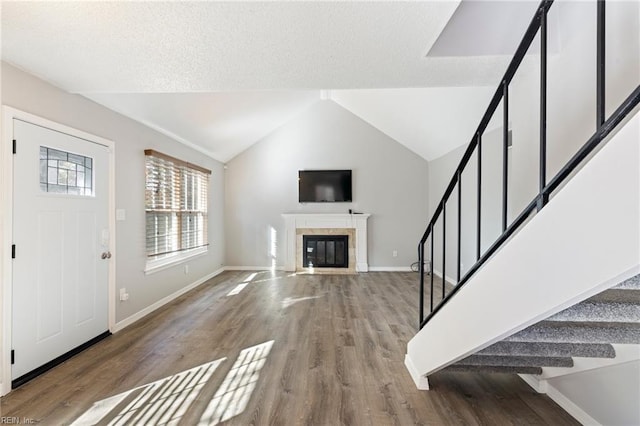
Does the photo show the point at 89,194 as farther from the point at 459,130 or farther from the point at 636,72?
the point at 459,130

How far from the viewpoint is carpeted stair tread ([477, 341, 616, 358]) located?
1653mm

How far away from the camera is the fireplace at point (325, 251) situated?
6375 mm

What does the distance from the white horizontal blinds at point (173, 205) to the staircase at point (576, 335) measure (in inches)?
152

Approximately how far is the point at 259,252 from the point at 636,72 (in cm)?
613

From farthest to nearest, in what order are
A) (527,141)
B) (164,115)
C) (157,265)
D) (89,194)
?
(157,265), (164,115), (89,194), (527,141)

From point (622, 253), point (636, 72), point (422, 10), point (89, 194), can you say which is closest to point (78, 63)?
point (89, 194)

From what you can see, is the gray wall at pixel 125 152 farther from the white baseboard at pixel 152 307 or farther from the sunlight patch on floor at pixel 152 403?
the sunlight patch on floor at pixel 152 403

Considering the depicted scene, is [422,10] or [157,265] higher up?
[422,10]

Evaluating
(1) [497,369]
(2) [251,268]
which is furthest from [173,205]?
(1) [497,369]

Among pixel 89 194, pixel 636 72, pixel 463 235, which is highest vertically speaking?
pixel 636 72

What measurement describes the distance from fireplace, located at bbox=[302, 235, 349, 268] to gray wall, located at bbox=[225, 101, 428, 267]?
1.86 feet

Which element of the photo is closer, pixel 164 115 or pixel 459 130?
pixel 164 115

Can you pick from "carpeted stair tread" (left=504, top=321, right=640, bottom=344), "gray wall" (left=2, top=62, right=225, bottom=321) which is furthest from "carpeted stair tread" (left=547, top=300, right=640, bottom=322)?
"gray wall" (left=2, top=62, right=225, bottom=321)

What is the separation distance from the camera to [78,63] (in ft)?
6.98
